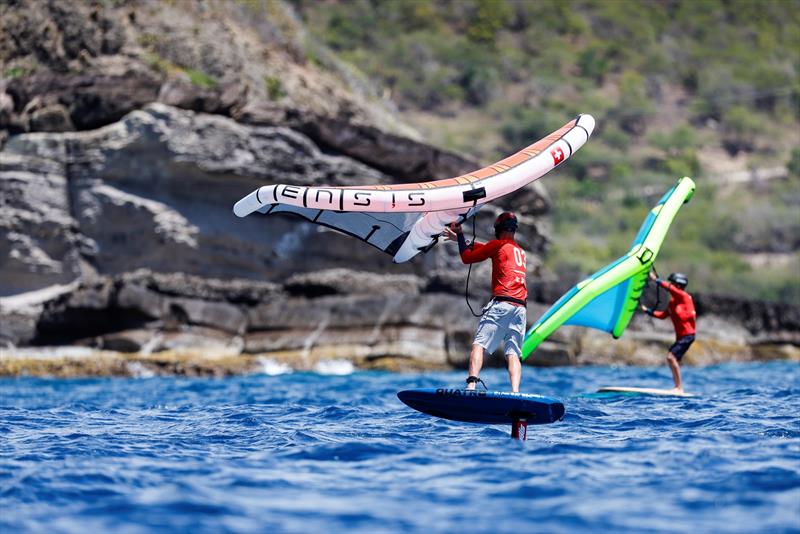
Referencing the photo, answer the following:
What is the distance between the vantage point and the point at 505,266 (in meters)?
9.11

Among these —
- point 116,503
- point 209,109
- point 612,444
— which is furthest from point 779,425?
point 209,109

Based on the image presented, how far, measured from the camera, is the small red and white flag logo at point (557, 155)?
384 inches

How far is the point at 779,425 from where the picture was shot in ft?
29.2

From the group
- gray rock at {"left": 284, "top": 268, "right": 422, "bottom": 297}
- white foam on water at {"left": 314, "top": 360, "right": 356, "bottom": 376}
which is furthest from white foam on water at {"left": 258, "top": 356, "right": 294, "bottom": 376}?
gray rock at {"left": 284, "top": 268, "right": 422, "bottom": 297}

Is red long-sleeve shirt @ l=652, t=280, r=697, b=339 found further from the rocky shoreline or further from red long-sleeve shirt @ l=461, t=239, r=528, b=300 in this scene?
the rocky shoreline

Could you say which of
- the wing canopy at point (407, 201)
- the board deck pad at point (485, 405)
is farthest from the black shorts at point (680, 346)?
the board deck pad at point (485, 405)

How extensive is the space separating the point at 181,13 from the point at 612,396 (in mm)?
18426

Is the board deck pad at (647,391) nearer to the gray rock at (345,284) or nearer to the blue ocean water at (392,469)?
the blue ocean water at (392,469)

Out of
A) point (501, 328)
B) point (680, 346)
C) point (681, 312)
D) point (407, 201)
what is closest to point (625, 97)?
point (681, 312)

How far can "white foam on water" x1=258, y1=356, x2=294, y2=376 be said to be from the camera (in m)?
19.5

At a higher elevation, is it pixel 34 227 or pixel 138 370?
pixel 34 227

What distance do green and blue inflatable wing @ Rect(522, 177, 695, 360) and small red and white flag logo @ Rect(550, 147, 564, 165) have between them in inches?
125

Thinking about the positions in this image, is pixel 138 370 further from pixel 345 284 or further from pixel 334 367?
pixel 345 284

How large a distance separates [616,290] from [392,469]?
6983 mm
